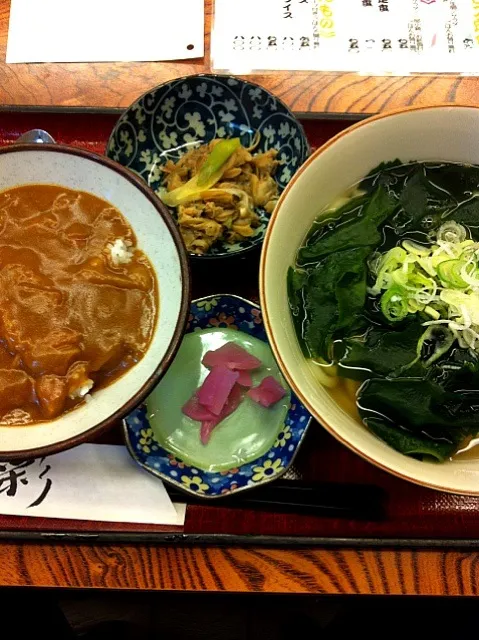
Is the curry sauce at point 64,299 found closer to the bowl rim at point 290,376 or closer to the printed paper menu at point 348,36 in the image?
the bowl rim at point 290,376

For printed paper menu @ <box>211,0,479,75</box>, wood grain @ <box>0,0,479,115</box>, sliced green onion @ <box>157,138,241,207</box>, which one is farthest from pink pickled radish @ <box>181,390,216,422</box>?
printed paper menu @ <box>211,0,479,75</box>

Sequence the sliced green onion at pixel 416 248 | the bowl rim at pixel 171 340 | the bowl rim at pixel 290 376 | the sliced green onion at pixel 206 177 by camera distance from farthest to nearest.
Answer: the sliced green onion at pixel 206 177
the sliced green onion at pixel 416 248
the bowl rim at pixel 171 340
the bowl rim at pixel 290 376

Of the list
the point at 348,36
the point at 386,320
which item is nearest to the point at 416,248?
the point at 386,320

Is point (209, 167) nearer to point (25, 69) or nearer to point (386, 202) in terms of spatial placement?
point (386, 202)

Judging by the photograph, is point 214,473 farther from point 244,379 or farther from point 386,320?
point 386,320

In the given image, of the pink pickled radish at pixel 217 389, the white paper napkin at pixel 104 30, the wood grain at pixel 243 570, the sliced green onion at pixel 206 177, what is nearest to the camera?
the wood grain at pixel 243 570

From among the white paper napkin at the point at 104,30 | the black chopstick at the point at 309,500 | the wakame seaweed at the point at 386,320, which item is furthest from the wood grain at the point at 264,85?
the black chopstick at the point at 309,500
